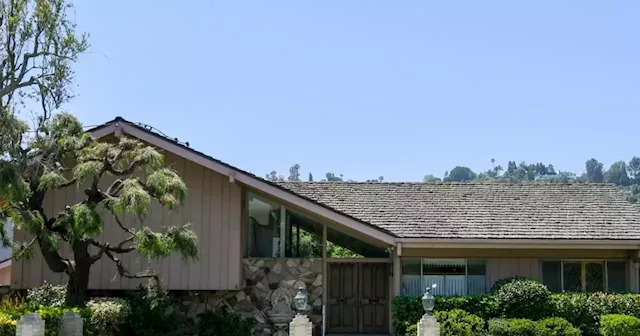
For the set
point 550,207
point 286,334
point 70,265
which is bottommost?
point 286,334

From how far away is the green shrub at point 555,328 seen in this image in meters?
15.7

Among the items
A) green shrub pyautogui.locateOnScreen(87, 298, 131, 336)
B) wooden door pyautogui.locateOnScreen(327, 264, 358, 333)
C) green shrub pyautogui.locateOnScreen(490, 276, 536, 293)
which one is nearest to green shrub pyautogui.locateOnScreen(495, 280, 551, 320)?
green shrub pyautogui.locateOnScreen(490, 276, 536, 293)

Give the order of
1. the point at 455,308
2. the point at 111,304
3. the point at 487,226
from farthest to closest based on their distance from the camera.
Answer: the point at 487,226, the point at 455,308, the point at 111,304

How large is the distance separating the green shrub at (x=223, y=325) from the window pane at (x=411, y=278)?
376 cm

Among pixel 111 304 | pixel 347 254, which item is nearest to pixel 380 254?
pixel 347 254

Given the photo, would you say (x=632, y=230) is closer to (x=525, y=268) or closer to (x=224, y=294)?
(x=525, y=268)

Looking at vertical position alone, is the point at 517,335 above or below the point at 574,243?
below

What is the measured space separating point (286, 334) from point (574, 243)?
683 centimetres

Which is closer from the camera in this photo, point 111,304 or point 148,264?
point 111,304

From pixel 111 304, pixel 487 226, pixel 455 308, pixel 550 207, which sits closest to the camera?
pixel 111 304

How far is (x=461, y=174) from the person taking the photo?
96688 millimetres

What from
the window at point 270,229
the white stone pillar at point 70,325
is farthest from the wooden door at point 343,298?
the white stone pillar at point 70,325

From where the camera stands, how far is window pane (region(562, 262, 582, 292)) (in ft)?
60.0

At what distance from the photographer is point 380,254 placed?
18422 mm
